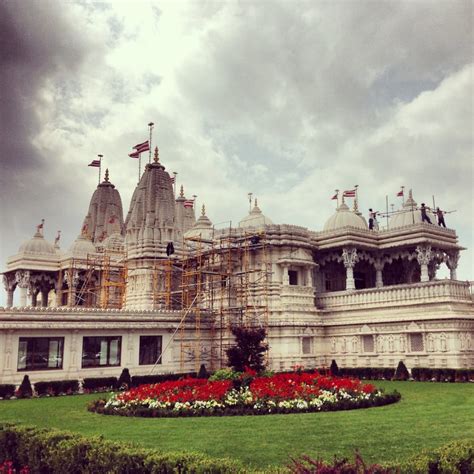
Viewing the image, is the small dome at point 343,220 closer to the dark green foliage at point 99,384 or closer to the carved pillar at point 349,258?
the carved pillar at point 349,258

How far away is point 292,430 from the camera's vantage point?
14.3 metres

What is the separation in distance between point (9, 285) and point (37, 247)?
4.83 m

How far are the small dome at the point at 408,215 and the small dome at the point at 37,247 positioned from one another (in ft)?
98.5

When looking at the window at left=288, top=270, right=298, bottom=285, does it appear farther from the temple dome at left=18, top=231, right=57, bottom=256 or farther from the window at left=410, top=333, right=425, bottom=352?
the temple dome at left=18, top=231, right=57, bottom=256

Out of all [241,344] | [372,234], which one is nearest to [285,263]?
[372,234]

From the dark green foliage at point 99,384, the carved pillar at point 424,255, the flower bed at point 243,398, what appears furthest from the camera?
the carved pillar at point 424,255

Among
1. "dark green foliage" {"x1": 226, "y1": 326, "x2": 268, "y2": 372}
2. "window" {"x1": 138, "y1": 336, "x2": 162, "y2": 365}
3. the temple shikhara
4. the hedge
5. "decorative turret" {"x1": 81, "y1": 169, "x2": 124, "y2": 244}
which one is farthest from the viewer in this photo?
"decorative turret" {"x1": 81, "y1": 169, "x2": 124, "y2": 244}

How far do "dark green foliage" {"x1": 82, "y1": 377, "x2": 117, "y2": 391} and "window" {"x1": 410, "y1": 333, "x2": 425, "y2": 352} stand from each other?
16758mm

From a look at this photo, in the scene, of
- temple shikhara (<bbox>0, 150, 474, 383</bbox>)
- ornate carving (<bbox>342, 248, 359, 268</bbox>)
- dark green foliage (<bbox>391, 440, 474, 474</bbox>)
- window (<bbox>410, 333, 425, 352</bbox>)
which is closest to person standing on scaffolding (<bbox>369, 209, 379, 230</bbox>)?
temple shikhara (<bbox>0, 150, 474, 383</bbox>)

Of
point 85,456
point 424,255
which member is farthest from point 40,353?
point 424,255

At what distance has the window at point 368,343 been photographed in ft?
113

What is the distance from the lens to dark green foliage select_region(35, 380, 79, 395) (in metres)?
25.7

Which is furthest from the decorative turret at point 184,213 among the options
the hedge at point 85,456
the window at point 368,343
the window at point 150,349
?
the hedge at point 85,456

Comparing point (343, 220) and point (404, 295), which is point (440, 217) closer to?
point (343, 220)
